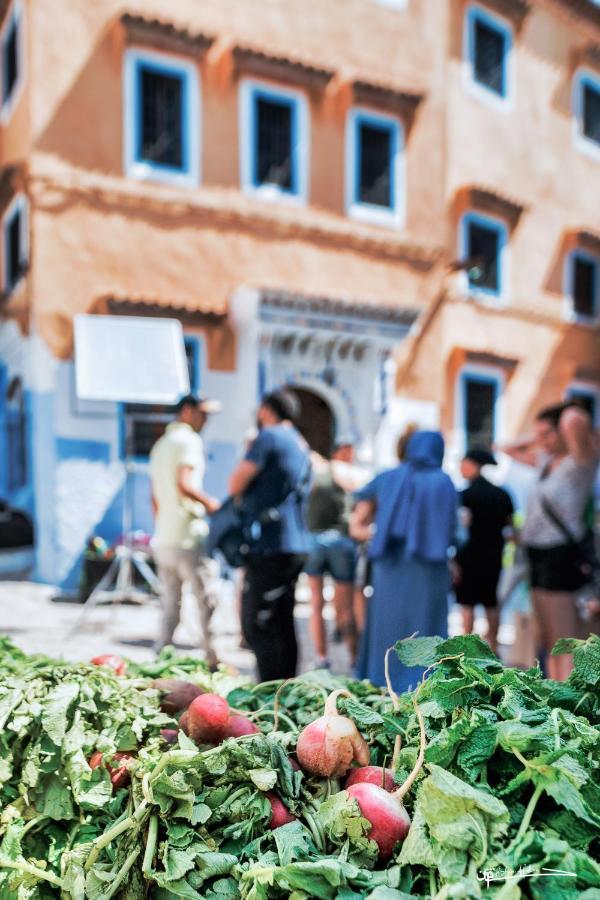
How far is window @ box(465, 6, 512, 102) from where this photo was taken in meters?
8.50

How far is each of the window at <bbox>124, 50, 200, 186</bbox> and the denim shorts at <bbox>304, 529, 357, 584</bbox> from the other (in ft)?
12.8

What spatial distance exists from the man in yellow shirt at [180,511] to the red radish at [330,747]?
8.09 ft

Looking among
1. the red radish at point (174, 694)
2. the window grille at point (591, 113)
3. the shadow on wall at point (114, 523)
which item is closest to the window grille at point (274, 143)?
the shadow on wall at point (114, 523)

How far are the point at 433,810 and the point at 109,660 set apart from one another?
81cm

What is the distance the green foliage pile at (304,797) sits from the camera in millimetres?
902

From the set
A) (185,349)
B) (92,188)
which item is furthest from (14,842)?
(92,188)

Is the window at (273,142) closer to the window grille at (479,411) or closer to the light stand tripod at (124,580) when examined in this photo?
the window grille at (479,411)

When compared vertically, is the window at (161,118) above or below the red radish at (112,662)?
above

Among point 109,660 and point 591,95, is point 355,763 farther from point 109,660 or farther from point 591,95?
point 591,95

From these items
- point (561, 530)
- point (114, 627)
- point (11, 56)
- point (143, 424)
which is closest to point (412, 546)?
point (561, 530)

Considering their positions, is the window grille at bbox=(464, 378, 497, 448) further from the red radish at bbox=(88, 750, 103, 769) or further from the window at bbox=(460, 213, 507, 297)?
the red radish at bbox=(88, 750, 103, 769)

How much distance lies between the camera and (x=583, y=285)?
9891 millimetres

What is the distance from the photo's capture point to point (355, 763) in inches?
47.0

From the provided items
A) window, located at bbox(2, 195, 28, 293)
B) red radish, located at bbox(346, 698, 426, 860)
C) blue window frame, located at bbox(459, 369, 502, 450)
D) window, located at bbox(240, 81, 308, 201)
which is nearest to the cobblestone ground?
red radish, located at bbox(346, 698, 426, 860)
